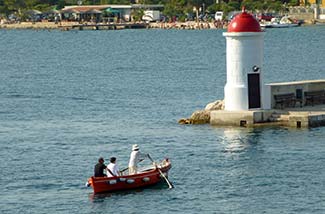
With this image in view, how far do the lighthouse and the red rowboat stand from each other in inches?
516

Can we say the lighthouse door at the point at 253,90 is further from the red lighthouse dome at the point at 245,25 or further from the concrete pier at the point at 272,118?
the red lighthouse dome at the point at 245,25

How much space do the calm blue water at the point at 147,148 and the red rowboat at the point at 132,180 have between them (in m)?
0.31

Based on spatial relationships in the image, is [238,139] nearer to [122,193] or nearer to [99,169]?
[122,193]

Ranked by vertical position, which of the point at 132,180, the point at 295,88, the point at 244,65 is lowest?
the point at 132,180

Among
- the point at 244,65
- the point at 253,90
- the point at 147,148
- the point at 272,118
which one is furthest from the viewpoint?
the point at 253,90

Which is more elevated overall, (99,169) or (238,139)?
(99,169)

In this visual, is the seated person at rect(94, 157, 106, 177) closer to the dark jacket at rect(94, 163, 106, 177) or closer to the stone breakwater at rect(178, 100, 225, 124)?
the dark jacket at rect(94, 163, 106, 177)

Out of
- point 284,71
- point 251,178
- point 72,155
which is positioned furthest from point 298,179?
point 284,71

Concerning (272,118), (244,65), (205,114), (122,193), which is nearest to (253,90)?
(244,65)

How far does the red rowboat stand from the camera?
147 ft

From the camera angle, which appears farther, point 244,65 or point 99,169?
point 244,65

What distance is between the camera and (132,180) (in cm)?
4562

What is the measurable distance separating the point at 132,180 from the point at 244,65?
15466 mm

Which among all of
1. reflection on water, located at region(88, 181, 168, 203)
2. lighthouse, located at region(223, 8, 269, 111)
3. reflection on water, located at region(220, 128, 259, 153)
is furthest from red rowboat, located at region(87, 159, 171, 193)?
lighthouse, located at region(223, 8, 269, 111)
